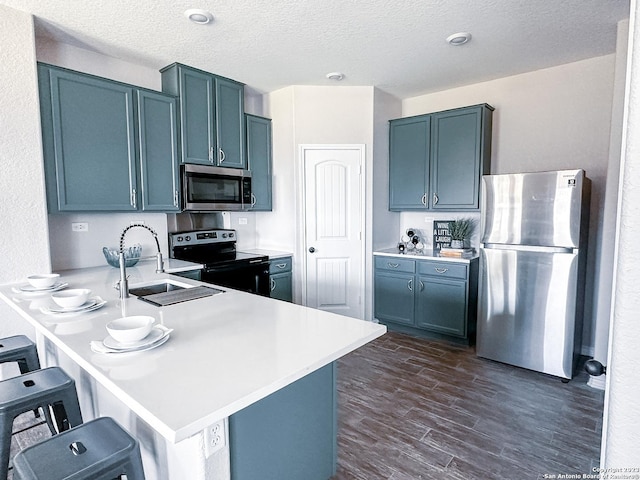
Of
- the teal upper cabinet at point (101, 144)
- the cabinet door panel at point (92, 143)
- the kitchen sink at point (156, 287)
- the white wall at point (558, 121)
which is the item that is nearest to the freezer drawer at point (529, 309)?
the white wall at point (558, 121)

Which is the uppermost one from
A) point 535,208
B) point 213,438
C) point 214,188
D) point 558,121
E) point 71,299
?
point 558,121

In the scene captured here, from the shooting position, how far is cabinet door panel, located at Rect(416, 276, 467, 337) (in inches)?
138

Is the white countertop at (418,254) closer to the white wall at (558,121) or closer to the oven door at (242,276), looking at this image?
the white wall at (558,121)

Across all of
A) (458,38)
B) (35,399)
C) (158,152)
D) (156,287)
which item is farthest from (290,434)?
(458,38)

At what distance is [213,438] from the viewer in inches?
42.3

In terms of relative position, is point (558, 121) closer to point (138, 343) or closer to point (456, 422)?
point (456, 422)

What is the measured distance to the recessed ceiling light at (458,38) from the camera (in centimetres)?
268

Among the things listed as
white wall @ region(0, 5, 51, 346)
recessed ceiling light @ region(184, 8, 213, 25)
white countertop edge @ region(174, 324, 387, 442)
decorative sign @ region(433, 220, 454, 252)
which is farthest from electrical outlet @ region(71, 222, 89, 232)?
decorative sign @ region(433, 220, 454, 252)

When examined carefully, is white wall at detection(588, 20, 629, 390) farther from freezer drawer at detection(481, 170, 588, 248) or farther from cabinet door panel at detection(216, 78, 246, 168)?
cabinet door panel at detection(216, 78, 246, 168)

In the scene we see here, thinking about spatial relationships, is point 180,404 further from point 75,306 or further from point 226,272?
point 226,272

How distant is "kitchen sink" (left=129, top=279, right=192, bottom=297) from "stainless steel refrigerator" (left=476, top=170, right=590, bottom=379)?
2.50 m

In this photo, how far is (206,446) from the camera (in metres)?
1.05

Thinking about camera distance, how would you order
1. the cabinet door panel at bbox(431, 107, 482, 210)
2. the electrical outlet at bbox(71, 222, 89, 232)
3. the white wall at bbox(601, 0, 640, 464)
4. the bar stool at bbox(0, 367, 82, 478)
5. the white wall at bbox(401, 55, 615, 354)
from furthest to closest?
1. the cabinet door panel at bbox(431, 107, 482, 210)
2. the white wall at bbox(401, 55, 615, 354)
3. the electrical outlet at bbox(71, 222, 89, 232)
4. the bar stool at bbox(0, 367, 82, 478)
5. the white wall at bbox(601, 0, 640, 464)

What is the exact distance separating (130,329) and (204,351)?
28cm
